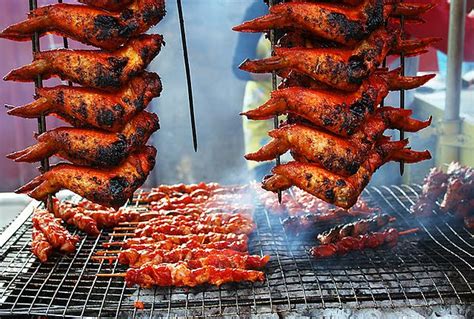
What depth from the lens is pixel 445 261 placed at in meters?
4.16

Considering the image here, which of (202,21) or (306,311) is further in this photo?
(202,21)

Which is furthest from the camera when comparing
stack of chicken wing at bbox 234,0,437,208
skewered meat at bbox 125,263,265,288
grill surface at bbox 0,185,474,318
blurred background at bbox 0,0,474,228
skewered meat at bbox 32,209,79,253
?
blurred background at bbox 0,0,474,228

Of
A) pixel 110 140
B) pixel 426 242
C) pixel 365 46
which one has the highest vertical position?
pixel 365 46

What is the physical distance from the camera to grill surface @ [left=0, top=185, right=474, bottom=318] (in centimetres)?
361

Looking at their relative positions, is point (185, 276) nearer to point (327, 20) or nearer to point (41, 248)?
point (41, 248)

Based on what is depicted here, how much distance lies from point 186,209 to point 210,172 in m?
5.95

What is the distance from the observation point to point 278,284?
154 inches

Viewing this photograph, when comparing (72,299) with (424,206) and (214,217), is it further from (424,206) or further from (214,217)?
(424,206)

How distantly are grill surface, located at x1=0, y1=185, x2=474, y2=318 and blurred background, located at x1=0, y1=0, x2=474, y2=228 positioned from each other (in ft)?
15.1

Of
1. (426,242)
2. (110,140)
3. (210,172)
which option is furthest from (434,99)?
(110,140)

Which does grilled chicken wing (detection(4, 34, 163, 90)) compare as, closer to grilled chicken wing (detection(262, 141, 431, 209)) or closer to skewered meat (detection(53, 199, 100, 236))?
grilled chicken wing (detection(262, 141, 431, 209))

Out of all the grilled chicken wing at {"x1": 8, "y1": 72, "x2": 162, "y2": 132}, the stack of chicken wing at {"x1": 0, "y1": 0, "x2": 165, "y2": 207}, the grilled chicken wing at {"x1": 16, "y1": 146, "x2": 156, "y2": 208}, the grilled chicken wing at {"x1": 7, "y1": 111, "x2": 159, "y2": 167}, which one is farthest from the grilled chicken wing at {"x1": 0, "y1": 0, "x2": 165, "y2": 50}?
the grilled chicken wing at {"x1": 16, "y1": 146, "x2": 156, "y2": 208}

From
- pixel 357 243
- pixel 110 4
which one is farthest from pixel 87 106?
pixel 357 243

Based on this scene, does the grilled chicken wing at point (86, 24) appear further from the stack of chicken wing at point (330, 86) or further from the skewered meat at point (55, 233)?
the skewered meat at point (55, 233)
